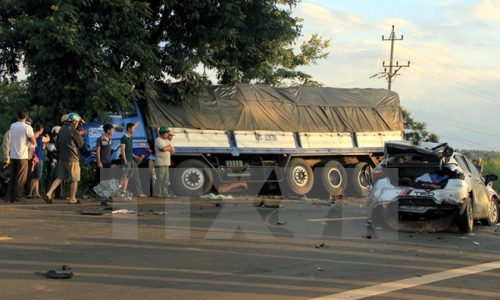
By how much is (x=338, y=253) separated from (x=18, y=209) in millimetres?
6197

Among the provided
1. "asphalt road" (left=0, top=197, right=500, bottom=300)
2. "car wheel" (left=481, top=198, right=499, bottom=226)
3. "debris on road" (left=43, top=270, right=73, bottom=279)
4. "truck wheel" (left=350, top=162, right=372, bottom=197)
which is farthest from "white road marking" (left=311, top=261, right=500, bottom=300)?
"truck wheel" (left=350, top=162, right=372, bottom=197)

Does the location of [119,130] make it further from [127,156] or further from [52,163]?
[52,163]

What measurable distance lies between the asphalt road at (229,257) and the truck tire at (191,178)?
3661mm

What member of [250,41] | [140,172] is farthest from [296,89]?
[140,172]

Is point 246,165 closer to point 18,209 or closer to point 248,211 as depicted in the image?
point 248,211

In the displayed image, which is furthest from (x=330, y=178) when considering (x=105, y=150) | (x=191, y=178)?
(x=105, y=150)

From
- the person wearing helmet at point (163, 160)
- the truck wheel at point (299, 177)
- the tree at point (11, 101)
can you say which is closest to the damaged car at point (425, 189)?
the person wearing helmet at point (163, 160)

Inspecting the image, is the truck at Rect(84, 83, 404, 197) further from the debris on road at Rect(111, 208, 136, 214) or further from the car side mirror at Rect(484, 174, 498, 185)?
the car side mirror at Rect(484, 174, 498, 185)

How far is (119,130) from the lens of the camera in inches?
609

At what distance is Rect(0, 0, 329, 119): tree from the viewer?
14.8 m

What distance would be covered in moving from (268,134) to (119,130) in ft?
15.4

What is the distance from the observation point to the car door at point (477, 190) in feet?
38.2

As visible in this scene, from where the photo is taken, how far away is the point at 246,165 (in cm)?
1758

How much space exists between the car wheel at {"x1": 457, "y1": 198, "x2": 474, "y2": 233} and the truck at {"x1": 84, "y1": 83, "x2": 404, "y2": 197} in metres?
7.34
